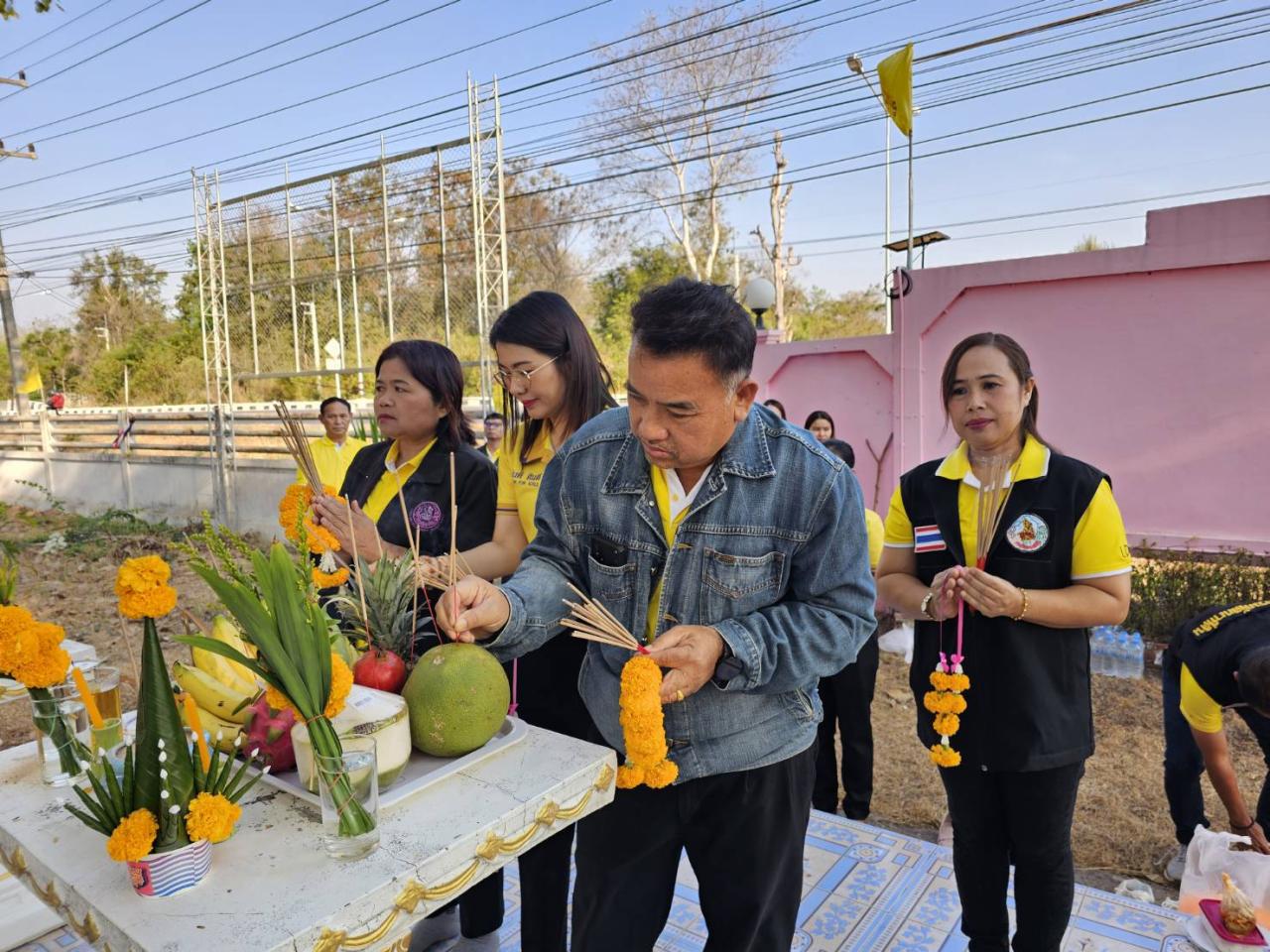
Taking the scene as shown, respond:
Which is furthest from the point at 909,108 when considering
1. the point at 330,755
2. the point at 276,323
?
the point at 276,323

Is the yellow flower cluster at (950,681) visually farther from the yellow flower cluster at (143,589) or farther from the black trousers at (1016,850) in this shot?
the yellow flower cluster at (143,589)

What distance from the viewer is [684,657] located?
140cm

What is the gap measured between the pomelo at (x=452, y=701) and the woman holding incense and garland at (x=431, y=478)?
960 millimetres

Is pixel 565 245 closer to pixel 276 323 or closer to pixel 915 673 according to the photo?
pixel 276 323

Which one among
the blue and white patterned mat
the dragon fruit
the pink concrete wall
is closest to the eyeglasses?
the dragon fruit

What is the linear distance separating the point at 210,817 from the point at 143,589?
32cm

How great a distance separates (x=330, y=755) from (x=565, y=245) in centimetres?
2512

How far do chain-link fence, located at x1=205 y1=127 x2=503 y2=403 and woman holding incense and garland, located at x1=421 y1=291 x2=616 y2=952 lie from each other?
29.8ft

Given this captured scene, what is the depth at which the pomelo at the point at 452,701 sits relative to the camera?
1319 millimetres

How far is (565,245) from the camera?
25062 millimetres

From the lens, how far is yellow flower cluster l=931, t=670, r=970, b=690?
2064 millimetres

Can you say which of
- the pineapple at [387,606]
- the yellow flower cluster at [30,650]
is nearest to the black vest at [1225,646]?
the pineapple at [387,606]

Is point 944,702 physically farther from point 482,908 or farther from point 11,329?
point 11,329

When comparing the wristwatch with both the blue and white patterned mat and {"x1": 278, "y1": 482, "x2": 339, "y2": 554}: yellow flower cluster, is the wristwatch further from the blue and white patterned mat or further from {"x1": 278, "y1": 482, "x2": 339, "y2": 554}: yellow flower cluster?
the blue and white patterned mat
